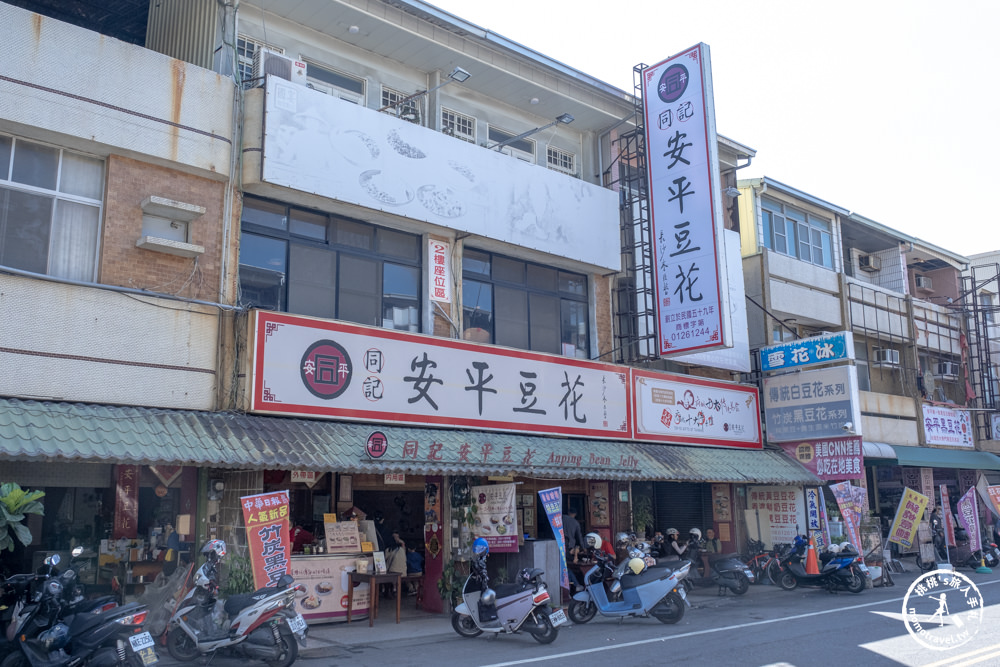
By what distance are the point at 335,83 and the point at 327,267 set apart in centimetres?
385

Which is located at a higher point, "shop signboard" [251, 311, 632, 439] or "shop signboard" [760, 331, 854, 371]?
"shop signboard" [760, 331, 854, 371]

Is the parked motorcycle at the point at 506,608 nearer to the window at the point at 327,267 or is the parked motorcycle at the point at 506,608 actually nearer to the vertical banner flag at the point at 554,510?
the vertical banner flag at the point at 554,510

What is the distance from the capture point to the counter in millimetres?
13477

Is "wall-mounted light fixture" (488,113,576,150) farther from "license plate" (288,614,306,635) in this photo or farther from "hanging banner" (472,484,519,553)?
"license plate" (288,614,306,635)

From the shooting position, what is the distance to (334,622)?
45.4 feet

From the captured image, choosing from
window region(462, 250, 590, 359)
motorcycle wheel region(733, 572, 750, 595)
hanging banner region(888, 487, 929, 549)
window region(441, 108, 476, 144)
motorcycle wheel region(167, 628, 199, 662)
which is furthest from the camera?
hanging banner region(888, 487, 929, 549)

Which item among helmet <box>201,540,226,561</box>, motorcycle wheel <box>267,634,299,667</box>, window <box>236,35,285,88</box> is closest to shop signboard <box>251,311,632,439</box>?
helmet <box>201,540,226,561</box>

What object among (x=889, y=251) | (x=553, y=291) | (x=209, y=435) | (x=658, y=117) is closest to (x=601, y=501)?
(x=553, y=291)

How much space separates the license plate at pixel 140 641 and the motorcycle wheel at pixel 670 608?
799cm

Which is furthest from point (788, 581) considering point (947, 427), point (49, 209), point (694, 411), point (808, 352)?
point (49, 209)

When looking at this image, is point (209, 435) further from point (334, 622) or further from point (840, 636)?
point (840, 636)

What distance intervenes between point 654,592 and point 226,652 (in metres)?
6.78

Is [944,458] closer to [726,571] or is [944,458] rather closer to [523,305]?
[726,571]

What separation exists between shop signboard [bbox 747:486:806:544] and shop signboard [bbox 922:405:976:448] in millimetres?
9151
